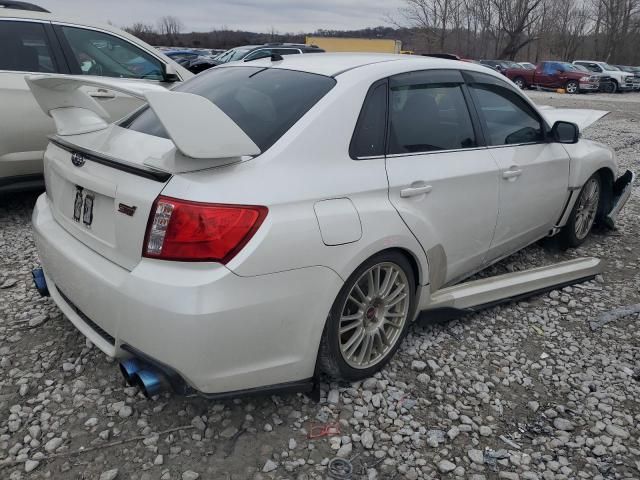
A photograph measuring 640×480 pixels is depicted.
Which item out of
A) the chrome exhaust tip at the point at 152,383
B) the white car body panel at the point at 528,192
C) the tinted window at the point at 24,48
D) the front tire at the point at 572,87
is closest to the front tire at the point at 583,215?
the white car body panel at the point at 528,192

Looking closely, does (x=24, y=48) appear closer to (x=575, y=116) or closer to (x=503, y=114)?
(x=503, y=114)

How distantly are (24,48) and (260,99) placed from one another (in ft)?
10.4

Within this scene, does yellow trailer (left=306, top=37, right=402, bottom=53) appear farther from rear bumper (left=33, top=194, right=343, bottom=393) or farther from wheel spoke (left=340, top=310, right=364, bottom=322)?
rear bumper (left=33, top=194, right=343, bottom=393)

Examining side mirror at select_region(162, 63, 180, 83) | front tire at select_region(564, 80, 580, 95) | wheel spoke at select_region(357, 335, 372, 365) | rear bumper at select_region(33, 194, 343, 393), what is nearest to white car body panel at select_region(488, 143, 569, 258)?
wheel spoke at select_region(357, 335, 372, 365)

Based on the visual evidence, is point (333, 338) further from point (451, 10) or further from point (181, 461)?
point (451, 10)

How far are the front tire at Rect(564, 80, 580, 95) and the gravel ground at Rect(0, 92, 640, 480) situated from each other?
28.4m

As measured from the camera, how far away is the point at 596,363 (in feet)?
9.68

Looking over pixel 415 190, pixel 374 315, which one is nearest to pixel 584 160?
pixel 415 190

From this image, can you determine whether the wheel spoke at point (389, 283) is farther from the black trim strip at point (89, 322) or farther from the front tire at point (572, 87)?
the front tire at point (572, 87)

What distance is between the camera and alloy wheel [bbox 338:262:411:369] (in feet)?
8.10

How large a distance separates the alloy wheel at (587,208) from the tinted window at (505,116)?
0.97m

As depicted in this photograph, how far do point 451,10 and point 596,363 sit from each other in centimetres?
4756

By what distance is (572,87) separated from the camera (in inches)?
1101

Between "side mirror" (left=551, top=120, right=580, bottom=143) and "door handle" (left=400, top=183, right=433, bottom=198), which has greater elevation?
"side mirror" (left=551, top=120, right=580, bottom=143)
